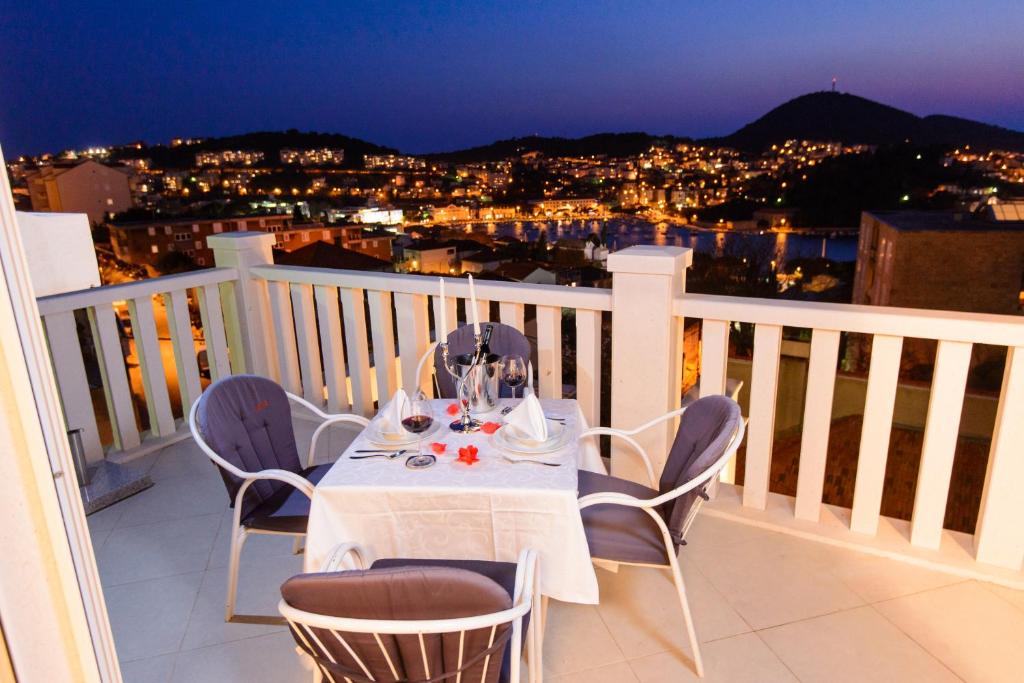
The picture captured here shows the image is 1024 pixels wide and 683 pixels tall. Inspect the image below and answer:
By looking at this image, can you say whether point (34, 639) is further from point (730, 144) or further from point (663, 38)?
point (663, 38)

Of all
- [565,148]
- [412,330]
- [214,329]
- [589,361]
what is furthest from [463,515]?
[565,148]

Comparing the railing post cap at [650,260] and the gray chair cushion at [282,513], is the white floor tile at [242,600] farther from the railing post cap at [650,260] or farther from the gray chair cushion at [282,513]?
the railing post cap at [650,260]

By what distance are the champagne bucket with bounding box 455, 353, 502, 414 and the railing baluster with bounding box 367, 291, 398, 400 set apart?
4.79 feet

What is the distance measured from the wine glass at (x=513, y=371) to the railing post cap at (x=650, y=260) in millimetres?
722

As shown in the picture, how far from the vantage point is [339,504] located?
176 cm

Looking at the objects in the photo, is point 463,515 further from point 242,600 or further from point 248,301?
point 248,301

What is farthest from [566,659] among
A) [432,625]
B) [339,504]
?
[432,625]

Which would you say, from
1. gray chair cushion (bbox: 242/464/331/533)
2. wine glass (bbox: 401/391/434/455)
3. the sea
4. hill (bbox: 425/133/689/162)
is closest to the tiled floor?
gray chair cushion (bbox: 242/464/331/533)

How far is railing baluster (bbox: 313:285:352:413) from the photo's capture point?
3.74 metres

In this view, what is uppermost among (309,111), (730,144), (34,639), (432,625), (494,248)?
(309,111)

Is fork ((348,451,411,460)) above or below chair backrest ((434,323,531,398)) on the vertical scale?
below

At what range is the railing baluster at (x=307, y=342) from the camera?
382cm

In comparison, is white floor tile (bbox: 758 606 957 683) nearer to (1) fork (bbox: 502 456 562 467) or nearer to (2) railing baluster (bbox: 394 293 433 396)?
(1) fork (bbox: 502 456 562 467)

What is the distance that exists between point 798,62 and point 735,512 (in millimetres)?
42204
